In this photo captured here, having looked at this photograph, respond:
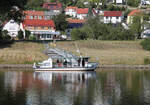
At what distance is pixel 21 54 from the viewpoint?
293 ft

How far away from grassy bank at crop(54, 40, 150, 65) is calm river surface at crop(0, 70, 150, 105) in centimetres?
741

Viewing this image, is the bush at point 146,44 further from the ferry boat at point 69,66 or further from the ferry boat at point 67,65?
the ferry boat at point 69,66

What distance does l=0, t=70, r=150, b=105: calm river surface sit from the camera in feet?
168

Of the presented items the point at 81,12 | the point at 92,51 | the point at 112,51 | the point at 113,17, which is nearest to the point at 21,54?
the point at 92,51

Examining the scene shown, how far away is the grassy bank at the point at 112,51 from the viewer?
88594mm

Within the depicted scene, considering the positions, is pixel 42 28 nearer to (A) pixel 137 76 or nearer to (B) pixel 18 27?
(B) pixel 18 27

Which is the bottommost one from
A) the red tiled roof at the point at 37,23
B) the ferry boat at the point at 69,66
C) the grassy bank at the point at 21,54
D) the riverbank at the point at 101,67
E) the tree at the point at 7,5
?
the riverbank at the point at 101,67

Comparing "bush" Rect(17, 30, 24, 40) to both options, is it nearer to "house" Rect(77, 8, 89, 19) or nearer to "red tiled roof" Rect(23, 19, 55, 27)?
"red tiled roof" Rect(23, 19, 55, 27)

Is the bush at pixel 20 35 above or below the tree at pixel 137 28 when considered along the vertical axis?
below

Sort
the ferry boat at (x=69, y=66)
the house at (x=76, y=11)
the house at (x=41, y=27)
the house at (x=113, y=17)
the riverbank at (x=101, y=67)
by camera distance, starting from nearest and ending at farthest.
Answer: the ferry boat at (x=69, y=66) → the riverbank at (x=101, y=67) → the house at (x=41, y=27) → the house at (x=113, y=17) → the house at (x=76, y=11)

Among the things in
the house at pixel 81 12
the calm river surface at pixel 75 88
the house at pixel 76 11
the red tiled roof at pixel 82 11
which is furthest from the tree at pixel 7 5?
the house at pixel 76 11

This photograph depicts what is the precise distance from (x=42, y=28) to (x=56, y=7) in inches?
2207

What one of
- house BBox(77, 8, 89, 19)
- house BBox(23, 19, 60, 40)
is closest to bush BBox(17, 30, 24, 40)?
house BBox(23, 19, 60, 40)

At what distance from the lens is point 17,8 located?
339 feet
